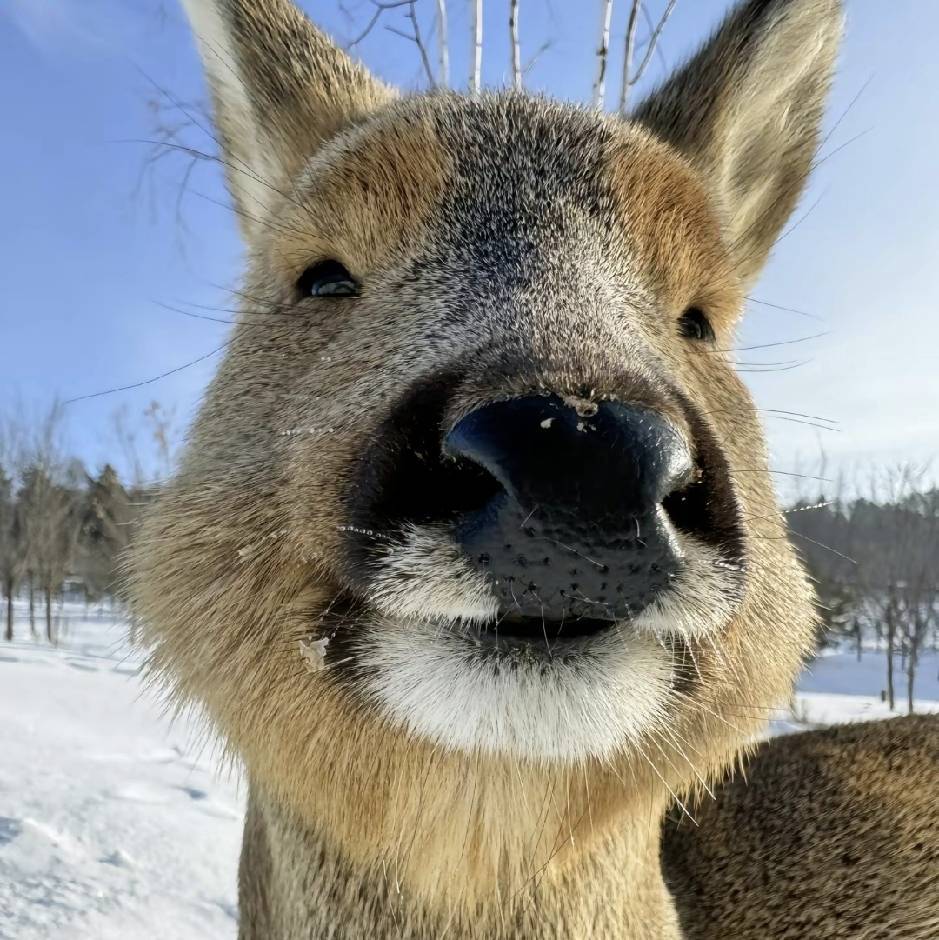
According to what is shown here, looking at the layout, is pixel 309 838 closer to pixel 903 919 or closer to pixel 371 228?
pixel 371 228

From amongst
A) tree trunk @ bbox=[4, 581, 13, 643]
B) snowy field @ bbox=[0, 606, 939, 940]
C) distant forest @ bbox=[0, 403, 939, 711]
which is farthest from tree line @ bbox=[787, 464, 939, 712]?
tree trunk @ bbox=[4, 581, 13, 643]

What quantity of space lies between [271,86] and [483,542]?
2671mm

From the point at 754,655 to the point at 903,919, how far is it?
1.86 meters

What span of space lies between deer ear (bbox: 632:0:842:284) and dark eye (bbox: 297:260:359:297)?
172 centimetres

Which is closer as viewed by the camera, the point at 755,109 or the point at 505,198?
the point at 505,198

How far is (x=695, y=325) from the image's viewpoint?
8.61 feet

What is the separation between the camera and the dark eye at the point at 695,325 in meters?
2.58

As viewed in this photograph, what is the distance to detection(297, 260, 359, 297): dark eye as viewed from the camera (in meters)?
2.38

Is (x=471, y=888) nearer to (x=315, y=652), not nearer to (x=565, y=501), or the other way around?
(x=315, y=652)

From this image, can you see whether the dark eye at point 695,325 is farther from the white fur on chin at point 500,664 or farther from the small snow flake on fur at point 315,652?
the small snow flake on fur at point 315,652

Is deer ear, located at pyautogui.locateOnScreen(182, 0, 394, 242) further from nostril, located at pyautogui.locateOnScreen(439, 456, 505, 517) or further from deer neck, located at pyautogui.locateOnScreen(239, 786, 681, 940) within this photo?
deer neck, located at pyautogui.locateOnScreen(239, 786, 681, 940)

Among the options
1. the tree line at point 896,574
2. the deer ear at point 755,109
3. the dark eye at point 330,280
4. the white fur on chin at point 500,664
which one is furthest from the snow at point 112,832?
the tree line at point 896,574

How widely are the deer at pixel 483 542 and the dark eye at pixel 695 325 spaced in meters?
0.01

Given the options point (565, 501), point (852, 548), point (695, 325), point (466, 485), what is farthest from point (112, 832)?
point (852, 548)
